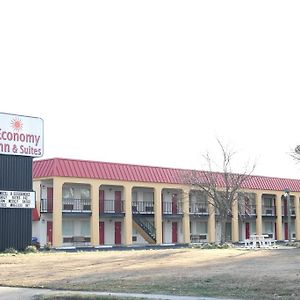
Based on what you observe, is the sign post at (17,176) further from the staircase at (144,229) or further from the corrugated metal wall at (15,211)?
the staircase at (144,229)

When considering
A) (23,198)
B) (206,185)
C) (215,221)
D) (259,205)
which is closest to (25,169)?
(23,198)

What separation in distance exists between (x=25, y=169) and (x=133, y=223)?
63.7 feet

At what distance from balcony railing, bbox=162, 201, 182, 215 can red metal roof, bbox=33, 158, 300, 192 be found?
2998 mm

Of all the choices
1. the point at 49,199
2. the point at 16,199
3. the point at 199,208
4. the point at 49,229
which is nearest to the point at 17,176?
the point at 16,199

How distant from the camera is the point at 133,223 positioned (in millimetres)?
54281

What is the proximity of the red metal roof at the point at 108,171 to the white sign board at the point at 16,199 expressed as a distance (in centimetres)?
1061

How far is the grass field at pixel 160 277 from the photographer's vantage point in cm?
1538

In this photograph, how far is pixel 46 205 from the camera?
48969 mm

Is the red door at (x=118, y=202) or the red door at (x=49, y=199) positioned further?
the red door at (x=118, y=202)

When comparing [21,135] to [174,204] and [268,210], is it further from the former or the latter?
[268,210]

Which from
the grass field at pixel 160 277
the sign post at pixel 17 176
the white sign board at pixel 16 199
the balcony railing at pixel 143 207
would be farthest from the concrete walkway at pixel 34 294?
the balcony railing at pixel 143 207

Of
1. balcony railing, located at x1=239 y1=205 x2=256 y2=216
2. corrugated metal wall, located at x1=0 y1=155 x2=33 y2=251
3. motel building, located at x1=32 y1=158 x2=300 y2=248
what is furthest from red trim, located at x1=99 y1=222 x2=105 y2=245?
corrugated metal wall, located at x1=0 y1=155 x2=33 y2=251

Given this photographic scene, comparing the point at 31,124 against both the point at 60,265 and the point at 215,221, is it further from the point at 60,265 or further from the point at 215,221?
the point at 215,221

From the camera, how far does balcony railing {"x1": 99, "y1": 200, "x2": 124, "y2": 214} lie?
52.6 m
